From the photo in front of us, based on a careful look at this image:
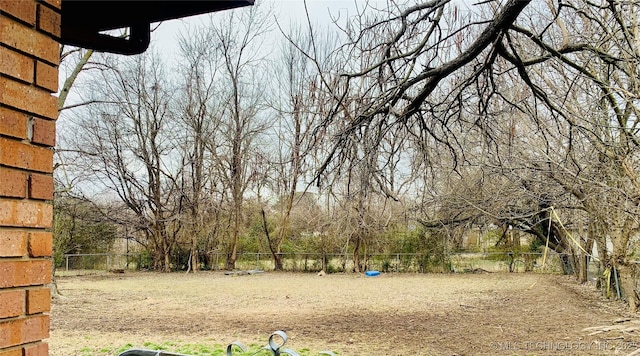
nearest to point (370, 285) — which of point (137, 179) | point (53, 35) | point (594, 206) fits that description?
point (594, 206)

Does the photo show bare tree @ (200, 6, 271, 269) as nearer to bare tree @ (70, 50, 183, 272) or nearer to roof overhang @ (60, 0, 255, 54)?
bare tree @ (70, 50, 183, 272)

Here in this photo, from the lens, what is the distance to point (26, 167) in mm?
1207

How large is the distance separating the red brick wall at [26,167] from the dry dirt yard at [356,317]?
2.99 meters

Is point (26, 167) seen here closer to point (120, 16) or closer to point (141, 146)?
point (120, 16)

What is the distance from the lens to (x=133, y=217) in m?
21.0

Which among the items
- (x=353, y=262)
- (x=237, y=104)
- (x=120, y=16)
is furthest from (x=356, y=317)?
(x=237, y=104)

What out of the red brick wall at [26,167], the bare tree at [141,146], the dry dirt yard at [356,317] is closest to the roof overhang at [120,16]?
the red brick wall at [26,167]

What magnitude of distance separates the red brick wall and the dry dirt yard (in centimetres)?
299

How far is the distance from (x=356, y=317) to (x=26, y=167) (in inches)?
329

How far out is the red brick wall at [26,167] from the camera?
1153 mm

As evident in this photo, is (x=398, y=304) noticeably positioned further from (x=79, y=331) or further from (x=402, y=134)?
(x=402, y=134)

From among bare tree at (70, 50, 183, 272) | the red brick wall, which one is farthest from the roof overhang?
bare tree at (70, 50, 183, 272)

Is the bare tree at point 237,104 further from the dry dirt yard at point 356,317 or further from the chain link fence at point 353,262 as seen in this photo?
the dry dirt yard at point 356,317

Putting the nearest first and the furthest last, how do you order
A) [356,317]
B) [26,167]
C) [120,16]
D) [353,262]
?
[26,167] → [120,16] → [356,317] → [353,262]
